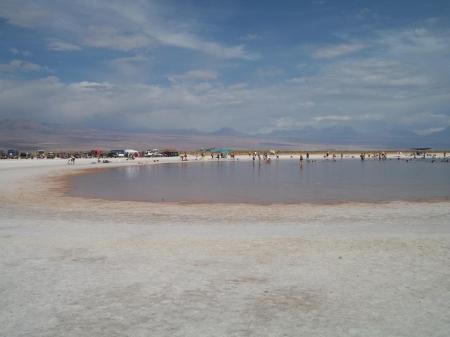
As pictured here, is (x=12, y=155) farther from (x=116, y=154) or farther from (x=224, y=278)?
(x=224, y=278)

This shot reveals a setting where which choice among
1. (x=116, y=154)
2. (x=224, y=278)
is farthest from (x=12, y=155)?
(x=224, y=278)

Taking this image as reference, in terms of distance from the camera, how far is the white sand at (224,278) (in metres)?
5.93

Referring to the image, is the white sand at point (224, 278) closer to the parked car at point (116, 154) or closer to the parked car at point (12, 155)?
the parked car at point (12, 155)

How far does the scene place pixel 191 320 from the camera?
6027 millimetres

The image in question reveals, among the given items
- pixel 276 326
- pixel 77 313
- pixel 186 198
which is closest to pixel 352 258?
pixel 276 326

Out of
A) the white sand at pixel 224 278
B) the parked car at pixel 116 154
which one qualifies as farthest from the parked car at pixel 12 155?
the white sand at pixel 224 278

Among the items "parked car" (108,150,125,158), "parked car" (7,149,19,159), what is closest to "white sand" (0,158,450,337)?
"parked car" (7,149,19,159)

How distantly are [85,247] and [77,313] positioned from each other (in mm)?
4328

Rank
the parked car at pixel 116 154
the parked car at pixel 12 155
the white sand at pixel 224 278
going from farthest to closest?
the parked car at pixel 116 154 → the parked car at pixel 12 155 → the white sand at pixel 224 278

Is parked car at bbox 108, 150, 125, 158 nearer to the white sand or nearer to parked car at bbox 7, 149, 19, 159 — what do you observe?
parked car at bbox 7, 149, 19, 159

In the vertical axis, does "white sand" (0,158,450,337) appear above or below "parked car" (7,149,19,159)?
below

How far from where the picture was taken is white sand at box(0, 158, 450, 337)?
593 centimetres

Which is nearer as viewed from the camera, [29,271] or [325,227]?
[29,271]

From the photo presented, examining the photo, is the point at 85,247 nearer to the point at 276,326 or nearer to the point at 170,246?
the point at 170,246
